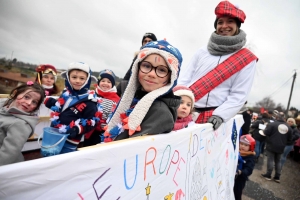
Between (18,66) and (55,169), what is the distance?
3.88 meters

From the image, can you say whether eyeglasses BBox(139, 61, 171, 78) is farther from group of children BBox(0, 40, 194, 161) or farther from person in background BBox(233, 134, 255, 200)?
person in background BBox(233, 134, 255, 200)

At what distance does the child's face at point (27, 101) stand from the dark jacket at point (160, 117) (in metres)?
1.01

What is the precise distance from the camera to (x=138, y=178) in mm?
923

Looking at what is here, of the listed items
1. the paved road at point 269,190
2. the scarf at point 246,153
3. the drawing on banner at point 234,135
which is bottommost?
the paved road at point 269,190

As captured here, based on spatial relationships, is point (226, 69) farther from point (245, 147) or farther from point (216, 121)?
point (245, 147)

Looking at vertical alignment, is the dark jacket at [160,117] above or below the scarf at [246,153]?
above

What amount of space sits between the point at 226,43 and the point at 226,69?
33cm

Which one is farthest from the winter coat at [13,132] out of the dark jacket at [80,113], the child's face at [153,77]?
the child's face at [153,77]

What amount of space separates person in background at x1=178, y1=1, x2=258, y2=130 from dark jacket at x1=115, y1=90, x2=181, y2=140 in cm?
107

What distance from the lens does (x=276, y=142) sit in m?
6.05

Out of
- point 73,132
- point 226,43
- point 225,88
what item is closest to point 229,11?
point 226,43

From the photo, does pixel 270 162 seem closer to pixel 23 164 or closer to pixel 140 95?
pixel 140 95

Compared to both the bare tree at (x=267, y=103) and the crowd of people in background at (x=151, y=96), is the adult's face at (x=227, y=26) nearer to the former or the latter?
the crowd of people in background at (x=151, y=96)

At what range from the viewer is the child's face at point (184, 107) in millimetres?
2033
